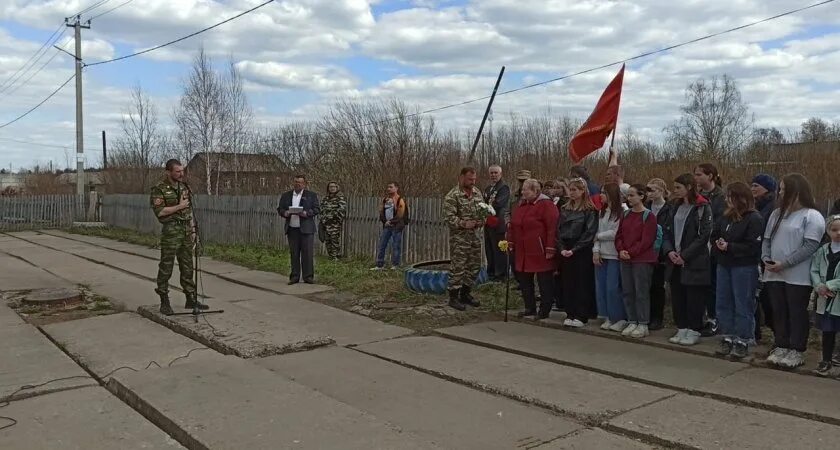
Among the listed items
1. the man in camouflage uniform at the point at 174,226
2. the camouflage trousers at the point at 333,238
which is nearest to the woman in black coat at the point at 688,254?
the man in camouflage uniform at the point at 174,226

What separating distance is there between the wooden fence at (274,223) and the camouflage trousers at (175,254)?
219 inches

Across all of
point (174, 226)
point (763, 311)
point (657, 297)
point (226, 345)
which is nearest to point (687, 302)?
point (657, 297)

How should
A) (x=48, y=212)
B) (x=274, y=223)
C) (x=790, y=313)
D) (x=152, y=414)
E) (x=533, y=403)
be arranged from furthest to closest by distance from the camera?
1. (x=48, y=212)
2. (x=274, y=223)
3. (x=790, y=313)
4. (x=533, y=403)
5. (x=152, y=414)

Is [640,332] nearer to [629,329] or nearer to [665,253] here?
[629,329]

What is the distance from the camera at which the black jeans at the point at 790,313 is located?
5922mm

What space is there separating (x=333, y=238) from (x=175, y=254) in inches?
256

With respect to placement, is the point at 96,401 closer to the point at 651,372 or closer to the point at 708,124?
the point at 651,372

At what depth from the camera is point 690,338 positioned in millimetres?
6828

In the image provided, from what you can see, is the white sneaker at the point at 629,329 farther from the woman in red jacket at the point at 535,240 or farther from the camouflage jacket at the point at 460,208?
the camouflage jacket at the point at 460,208

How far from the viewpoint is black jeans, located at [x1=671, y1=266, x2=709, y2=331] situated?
6867 millimetres

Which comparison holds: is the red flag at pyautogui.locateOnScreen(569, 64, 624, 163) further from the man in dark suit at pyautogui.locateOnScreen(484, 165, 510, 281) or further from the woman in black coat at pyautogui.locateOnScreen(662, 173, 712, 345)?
the woman in black coat at pyautogui.locateOnScreen(662, 173, 712, 345)

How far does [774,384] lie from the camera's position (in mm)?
5504

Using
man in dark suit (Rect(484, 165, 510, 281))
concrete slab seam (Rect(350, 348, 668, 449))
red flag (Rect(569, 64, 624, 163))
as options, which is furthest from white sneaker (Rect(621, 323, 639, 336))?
man in dark suit (Rect(484, 165, 510, 281))

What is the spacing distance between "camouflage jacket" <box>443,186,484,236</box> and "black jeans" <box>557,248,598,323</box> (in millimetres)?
1367
